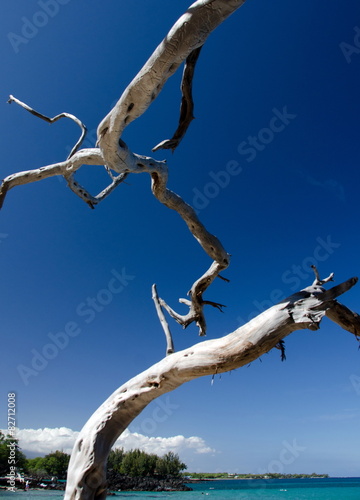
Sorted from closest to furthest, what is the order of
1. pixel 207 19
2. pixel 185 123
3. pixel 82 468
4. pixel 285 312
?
pixel 207 19
pixel 285 312
pixel 82 468
pixel 185 123

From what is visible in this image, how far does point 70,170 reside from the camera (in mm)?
3555

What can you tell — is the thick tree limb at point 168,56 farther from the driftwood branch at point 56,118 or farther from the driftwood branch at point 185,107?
the driftwood branch at point 56,118

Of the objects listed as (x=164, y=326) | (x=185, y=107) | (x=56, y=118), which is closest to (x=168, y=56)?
(x=185, y=107)

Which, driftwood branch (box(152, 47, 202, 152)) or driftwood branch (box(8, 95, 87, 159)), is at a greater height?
driftwood branch (box(8, 95, 87, 159))

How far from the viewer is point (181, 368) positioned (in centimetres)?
263

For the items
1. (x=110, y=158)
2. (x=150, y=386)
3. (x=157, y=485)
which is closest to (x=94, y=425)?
(x=150, y=386)

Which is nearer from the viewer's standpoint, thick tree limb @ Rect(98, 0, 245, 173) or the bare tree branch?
thick tree limb @ Rect(98, 0, 245, 173)

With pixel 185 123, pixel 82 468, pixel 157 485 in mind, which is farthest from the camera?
pixel 157 485

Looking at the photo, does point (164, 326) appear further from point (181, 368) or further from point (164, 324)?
point (181, 368)

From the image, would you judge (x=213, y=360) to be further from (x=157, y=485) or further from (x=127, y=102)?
(x=157, y=485)

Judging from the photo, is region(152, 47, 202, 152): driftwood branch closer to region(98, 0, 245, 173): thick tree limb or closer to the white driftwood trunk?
the white driftwood trunk

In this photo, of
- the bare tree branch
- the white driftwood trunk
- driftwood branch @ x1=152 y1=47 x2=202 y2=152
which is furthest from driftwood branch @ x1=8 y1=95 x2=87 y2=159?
the bare tree branch

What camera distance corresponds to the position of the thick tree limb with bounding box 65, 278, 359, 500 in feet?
7.49

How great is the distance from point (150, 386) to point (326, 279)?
1.72 metres
